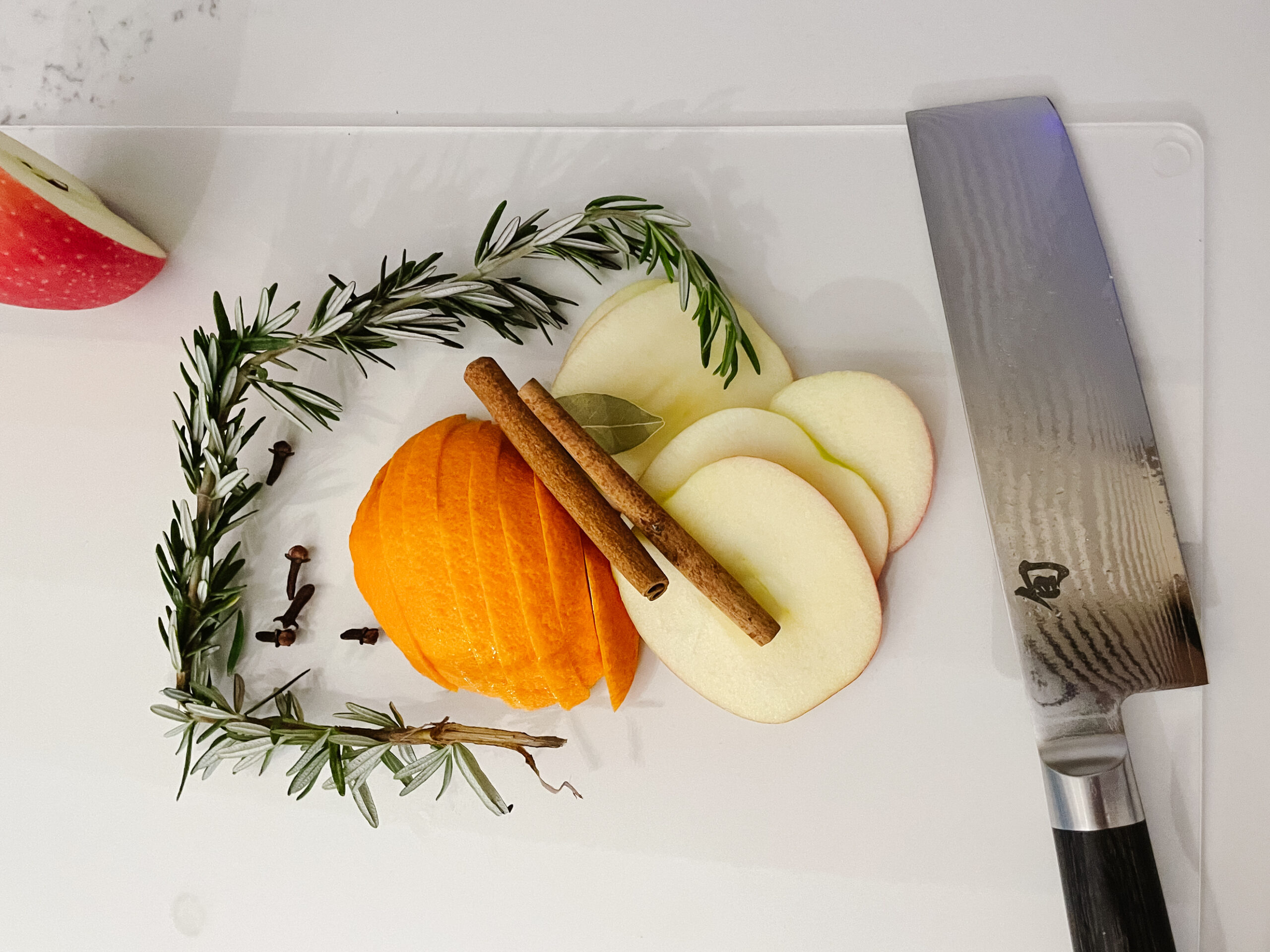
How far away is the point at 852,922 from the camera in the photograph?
92cm

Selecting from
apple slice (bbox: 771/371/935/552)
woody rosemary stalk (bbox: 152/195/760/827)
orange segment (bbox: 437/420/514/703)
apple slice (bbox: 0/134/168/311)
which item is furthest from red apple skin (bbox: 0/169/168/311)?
apple slice (bbox: 771/371/935/552)

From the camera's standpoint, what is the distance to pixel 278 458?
1017 millimetres

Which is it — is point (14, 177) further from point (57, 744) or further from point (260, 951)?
point (260, 951)

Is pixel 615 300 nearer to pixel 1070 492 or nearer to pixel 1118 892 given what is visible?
pixel 1070 492

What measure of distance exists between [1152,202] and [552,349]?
717 millimetres

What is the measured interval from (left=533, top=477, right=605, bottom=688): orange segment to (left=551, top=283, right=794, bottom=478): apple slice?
10cm

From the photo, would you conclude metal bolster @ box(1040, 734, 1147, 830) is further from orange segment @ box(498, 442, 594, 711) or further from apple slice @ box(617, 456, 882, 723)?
orange segment @ box(498, 442, 594, 711)

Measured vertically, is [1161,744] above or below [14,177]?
below

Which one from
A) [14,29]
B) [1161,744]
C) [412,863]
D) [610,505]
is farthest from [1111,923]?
[14,29]

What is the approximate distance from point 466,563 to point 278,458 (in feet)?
1.17

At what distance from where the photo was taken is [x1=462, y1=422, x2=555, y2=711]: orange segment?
82 cm

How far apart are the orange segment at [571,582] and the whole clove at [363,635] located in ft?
0.90

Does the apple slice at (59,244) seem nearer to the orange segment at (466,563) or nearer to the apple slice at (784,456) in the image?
the orange segment at (466,563)

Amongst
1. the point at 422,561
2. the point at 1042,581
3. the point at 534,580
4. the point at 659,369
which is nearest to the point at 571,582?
the point at 534,580
